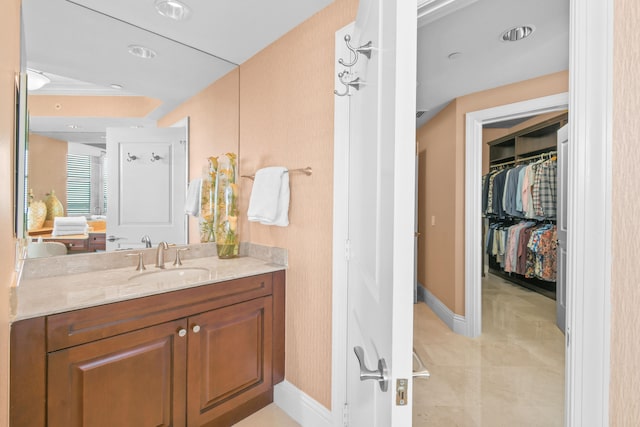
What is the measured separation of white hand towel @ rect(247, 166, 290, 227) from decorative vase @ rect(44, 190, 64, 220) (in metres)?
0.99

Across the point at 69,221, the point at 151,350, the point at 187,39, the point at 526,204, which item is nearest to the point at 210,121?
the point at 187,39

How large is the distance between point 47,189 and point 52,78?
0.55 meters

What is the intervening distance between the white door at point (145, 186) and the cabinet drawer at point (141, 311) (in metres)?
0.61

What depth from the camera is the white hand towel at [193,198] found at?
2070 millimetres

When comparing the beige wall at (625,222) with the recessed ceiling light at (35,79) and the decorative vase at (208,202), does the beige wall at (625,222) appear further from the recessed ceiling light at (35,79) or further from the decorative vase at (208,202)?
the recessed ceiling light at (35,79)

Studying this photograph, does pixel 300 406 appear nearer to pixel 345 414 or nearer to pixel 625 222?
pixel 345 414

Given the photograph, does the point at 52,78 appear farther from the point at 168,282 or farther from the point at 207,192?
the point at 168,282

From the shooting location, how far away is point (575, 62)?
0.81 meters

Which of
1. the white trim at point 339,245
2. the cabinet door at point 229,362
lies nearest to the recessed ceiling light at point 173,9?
the white trim at point 339,245

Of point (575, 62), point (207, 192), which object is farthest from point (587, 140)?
point (207, 192)

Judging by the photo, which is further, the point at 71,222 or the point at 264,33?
the point at 264,33

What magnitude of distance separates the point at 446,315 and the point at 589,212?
2.84 meters

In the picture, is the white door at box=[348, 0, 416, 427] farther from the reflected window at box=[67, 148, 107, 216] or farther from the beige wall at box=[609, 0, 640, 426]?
the reflected window at box=[67, 148, 107, 216]

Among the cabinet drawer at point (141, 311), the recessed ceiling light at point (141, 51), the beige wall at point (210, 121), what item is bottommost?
the cabinet drawer at point (141, 311)
